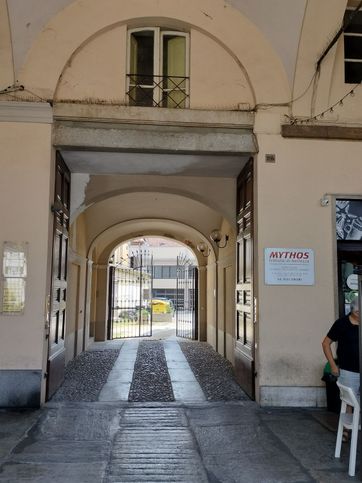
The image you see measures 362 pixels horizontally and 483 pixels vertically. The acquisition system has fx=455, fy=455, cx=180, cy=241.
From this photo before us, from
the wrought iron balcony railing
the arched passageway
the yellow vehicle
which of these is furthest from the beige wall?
the yellow vehicle

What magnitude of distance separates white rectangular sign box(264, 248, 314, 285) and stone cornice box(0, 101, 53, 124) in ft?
11.8

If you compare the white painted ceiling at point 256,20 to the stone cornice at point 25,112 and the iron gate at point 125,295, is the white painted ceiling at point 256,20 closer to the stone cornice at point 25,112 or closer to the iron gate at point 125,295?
the stone cornice at point 25,112

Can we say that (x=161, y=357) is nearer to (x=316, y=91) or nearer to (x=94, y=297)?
(x=94, y=297)

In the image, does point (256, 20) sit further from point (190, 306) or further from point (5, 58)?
point (190, 306)

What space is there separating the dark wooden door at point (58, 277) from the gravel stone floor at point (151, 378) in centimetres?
119

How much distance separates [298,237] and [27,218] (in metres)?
3.75

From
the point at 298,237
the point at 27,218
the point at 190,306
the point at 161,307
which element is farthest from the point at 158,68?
the point at 161,307

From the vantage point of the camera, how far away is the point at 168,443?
4684 millimetres

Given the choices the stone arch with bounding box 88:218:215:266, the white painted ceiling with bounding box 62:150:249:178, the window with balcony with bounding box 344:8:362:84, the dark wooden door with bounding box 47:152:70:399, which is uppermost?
the window with balcony with bounding box 344:8:362:84

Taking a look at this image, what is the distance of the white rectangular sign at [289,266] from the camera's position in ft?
20.6

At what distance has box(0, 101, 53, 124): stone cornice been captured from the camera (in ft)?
20.5

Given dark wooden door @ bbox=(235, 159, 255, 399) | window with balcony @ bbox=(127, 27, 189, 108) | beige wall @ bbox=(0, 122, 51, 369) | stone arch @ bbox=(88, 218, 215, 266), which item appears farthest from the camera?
stone arch @ bbox=(88, 218, 215, 266)

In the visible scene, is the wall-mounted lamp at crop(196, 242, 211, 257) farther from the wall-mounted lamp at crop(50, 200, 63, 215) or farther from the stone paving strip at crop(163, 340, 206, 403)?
the wall-mounted lamp at crop(50, 200, 63, 215)

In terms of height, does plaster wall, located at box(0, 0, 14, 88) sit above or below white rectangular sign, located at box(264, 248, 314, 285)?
above
